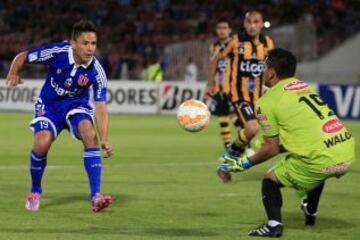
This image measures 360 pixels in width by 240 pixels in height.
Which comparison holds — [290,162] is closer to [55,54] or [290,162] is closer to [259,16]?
[55,54]

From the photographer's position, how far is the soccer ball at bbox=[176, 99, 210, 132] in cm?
1195

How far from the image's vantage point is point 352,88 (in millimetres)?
28156

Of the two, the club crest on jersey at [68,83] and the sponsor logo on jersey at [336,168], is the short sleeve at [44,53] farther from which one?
the sponsor logo on jersey at [336,168]

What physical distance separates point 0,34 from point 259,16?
2559 centimetres

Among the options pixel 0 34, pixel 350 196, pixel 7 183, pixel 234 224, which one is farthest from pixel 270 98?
pixel 0 34

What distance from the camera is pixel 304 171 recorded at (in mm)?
8320

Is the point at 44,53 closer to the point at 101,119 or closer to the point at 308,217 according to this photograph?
the point at 101,119

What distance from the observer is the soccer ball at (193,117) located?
39.2ft

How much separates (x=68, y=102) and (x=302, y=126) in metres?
2.94

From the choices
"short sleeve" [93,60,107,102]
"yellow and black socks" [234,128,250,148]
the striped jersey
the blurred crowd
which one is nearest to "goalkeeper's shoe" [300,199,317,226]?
"short sleeve" [93,60,107,102]

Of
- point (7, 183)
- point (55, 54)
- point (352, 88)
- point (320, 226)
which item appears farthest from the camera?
point (352, 88)

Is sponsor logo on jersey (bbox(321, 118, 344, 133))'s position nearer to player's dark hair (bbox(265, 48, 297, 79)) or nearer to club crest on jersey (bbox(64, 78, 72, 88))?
player's dark hair (bbox(265, 48, 297, 79))

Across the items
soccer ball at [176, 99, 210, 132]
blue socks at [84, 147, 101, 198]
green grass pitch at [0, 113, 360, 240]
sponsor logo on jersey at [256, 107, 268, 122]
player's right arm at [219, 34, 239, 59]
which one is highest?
player's right arm at [219, 34, 239, 59]

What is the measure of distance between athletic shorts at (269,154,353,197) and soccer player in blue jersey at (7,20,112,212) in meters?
2.27
